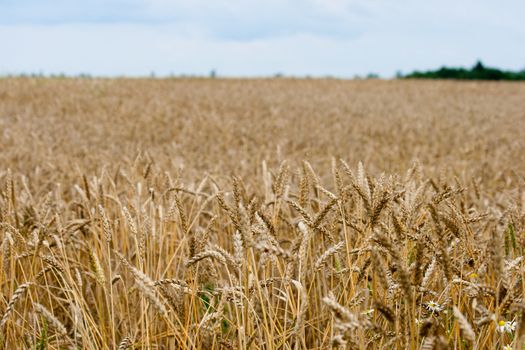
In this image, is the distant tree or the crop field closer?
the crop field

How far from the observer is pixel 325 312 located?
2244mm

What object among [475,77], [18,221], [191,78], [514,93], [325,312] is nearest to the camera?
[325,312]

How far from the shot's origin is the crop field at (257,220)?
156 cm

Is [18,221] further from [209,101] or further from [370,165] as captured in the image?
[209,101]

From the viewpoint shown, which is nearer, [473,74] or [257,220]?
[257,220]

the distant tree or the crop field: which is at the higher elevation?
the distant tree

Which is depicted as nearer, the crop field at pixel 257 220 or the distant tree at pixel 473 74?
the crop field at pixel 257 220

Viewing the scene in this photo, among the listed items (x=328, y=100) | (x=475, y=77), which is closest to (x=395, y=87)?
(x=328, y=100)

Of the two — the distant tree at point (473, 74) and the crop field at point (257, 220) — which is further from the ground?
the distant tree at point (473, 74)

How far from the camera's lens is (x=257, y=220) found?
70.3 inches

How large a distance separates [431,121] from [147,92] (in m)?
7.64

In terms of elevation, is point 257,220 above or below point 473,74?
below

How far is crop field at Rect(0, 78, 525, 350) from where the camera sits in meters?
1.56

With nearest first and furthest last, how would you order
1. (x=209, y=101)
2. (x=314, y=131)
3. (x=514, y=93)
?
(x=314, y=131) → (x=209, y=101) → (x=514, y=93)
